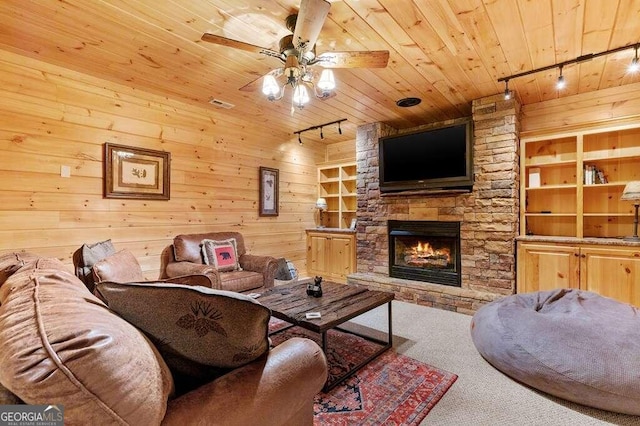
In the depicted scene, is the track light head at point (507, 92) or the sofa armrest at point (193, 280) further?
the track light head at point (507, 92)

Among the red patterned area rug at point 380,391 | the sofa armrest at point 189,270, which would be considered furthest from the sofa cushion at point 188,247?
the red patterned area rug at point 380,391

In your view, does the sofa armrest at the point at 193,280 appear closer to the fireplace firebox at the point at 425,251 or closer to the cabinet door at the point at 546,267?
the fireplace firebox at the point at 425,251

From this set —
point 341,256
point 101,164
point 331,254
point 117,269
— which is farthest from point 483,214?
point 101,164

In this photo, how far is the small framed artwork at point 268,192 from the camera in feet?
15.9

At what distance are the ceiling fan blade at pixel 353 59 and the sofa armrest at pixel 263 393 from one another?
6.02 feet

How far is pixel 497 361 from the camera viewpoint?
2203mm

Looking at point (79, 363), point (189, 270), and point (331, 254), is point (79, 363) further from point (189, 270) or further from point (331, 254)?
point (331, 254)

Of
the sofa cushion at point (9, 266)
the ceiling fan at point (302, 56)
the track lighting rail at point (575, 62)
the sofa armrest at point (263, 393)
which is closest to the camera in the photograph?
the sofa armrest at point (263, 393)

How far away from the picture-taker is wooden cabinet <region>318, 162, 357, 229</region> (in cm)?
550

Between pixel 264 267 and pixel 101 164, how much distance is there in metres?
2.04

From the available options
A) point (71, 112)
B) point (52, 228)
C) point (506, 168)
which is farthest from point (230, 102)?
point (506, 168)

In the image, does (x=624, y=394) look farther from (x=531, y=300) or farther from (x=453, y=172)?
(x=453, y=172)

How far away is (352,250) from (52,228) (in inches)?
143

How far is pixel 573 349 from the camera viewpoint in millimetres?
1873
